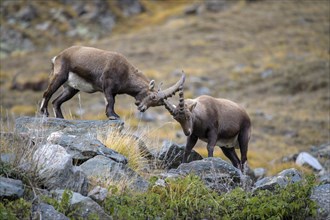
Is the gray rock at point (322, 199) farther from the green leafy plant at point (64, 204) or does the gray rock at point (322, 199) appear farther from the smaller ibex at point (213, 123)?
the green leafy plant at point (64, 204)

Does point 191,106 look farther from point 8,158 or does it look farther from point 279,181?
point 8,158

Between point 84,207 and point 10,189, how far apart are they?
105 centimetres

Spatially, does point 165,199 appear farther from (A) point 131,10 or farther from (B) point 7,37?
(A) point 131,10

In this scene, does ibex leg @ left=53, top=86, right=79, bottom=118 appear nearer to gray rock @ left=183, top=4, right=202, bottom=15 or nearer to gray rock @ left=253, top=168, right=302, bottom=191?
gray rock @ left=253, top=168, right=302, bottom=191

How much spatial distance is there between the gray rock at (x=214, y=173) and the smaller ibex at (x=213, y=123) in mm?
1865

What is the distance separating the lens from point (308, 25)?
58.7 meters

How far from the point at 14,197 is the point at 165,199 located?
7.83 ft

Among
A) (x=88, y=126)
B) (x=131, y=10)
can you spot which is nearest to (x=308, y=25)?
(x=131, y=10)

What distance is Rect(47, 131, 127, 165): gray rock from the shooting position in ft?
29.1

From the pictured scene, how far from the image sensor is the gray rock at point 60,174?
7566mm

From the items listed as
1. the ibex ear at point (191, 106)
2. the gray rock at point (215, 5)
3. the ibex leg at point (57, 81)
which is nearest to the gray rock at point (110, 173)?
the ibex ear at point (191, 106)

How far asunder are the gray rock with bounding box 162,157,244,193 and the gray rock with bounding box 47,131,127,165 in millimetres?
1060

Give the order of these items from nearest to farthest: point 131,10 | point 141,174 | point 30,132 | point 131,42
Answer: point 30,132, point 141,174, point 131,42, point 131,10

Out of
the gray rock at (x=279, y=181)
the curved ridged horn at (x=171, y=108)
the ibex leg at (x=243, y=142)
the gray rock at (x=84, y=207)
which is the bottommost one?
the ibex leg at (x=243, y=142)
